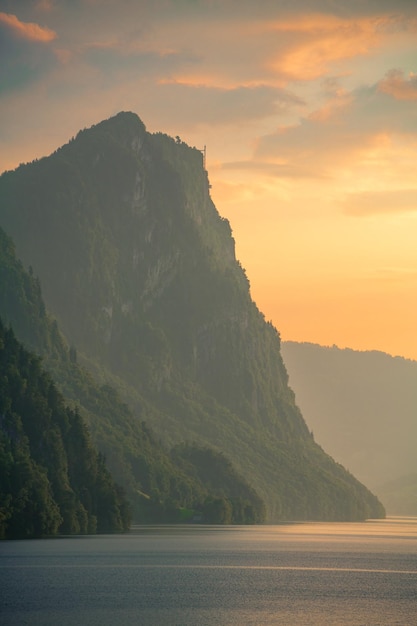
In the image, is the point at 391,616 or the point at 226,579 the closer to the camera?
the point at 391,616

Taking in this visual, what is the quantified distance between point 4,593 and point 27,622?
82.7ft

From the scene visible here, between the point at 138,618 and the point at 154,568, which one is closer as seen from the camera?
the point at 138,618

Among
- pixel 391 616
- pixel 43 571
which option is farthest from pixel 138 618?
pixel 43 571

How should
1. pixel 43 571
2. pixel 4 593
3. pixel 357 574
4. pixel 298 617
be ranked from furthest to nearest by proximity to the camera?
pixel 357 574, pixel 43 571, pixel 4 593, pixel 298 617

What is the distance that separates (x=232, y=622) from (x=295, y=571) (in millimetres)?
73567

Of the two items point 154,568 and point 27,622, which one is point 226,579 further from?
point 27,622

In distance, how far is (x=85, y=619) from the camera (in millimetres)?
127312

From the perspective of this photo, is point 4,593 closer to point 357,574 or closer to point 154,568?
point 154,568

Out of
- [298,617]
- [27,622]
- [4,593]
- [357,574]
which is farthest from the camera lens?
[357,574]

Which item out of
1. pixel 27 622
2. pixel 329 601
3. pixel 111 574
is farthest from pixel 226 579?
pixel 27 622

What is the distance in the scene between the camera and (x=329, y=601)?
148 m

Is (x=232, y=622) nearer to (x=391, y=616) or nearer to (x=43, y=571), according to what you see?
(x=391, y=616)

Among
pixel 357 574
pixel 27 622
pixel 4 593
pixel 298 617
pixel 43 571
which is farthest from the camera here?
pixel 357 574

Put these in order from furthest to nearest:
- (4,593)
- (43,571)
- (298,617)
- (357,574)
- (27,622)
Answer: (357,574)
(43,571)
(4,593)
(298,617)
(27,622)
